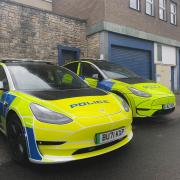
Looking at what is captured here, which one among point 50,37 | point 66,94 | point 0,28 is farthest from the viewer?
point 50,37

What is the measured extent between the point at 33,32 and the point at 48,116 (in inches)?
313

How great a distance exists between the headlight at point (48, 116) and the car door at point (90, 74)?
3489 millimetres

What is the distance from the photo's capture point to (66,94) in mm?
4082

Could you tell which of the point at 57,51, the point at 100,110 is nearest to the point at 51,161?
the point at 100,110

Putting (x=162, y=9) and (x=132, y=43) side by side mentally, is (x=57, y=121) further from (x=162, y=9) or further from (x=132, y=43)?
(x=162, y=9)

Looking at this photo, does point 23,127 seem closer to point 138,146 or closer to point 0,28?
point 138,146

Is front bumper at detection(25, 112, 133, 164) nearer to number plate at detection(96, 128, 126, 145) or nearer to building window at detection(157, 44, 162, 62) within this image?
number plate at detection(96, 128, 126, 145)

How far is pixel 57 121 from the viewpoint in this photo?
332cm

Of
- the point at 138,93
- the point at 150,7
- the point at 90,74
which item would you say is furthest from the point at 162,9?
the point at 138,93

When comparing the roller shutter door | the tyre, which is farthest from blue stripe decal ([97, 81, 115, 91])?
the roller shutter door

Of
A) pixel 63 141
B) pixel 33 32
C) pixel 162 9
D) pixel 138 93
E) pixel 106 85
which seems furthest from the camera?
pixel 162 9

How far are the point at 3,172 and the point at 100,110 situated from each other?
1.57m

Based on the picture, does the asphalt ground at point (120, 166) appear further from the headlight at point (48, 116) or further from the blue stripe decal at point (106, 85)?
the blue stripe decal at point (106, 85)

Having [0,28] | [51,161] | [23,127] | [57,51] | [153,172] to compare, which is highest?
[0,28]
